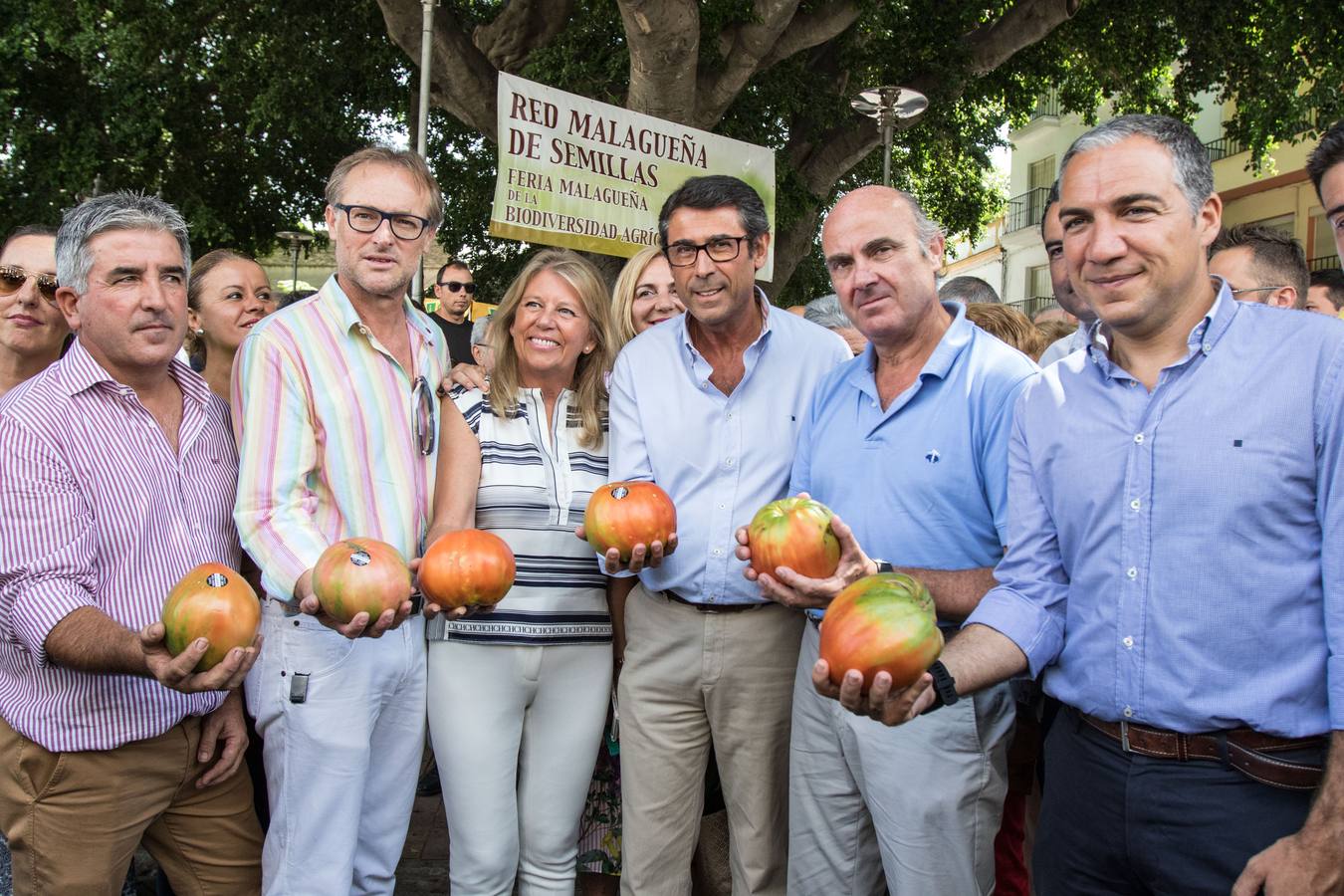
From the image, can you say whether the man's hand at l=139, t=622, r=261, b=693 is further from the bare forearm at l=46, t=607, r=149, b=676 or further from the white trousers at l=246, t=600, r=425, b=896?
the white trousers at l=246, t=600, r=425, b=896

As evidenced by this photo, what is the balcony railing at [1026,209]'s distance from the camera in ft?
108

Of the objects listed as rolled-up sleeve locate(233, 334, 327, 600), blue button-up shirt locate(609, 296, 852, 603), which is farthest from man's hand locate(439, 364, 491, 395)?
rolled-up sleeve locate(233, 334, 327, 600)

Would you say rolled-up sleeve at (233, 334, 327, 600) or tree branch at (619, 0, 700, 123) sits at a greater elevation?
tree branch at (619, 0, 700, 123)

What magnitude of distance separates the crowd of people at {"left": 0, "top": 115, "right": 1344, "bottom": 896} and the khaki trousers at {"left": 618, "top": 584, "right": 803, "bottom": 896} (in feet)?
0.05

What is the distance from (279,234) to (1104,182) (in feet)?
61.0

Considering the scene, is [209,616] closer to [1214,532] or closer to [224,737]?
[224,737]

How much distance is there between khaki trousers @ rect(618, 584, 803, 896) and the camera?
10.3ft

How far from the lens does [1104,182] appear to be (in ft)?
7.11

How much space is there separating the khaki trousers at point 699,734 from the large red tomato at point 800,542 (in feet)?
2.21

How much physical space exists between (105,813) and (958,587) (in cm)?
237

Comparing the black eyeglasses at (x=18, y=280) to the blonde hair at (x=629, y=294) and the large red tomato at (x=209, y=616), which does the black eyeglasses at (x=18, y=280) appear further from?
the blonde hair at (x=629, y=294)

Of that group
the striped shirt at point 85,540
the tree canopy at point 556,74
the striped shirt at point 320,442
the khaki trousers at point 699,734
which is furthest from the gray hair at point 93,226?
the tree canopy at point 556,74

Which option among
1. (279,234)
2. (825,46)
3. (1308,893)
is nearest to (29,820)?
(1308,893)

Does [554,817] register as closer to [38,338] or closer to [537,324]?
[537,324]
